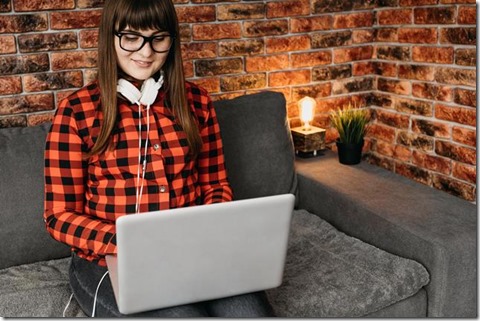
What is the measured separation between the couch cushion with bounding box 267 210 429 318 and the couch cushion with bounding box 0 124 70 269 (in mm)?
807

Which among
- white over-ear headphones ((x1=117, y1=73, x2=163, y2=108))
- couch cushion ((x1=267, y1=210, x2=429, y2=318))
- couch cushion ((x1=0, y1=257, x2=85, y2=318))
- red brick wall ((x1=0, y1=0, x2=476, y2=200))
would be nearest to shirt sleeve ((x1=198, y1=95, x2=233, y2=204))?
white over-ear headphones ((x1=117, y1=73, x2=163, y2=108))

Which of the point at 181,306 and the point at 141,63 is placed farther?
the point at 141,63

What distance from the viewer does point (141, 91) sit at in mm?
1947

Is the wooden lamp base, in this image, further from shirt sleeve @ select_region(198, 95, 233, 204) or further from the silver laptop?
the silver laptop

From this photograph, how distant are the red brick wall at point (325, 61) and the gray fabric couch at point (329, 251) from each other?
32 centimetres

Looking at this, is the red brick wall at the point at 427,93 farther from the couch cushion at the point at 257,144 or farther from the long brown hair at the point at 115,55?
the long brown hair at the point at 115,55

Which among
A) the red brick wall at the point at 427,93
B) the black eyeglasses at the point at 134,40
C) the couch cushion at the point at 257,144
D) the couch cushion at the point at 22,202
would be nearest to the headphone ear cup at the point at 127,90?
the black eyeglasses at the point at 134,40

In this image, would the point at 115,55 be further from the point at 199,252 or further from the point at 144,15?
the point at 199,252

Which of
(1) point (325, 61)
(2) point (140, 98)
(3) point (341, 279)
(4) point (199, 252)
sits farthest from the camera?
(1) point (325, 61)

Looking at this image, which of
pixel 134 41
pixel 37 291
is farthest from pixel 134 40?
pixel 37 291

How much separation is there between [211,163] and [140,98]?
0.35 metres

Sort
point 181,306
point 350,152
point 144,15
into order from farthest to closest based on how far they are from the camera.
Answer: point 350,152 → point 144,15 → point 181,306

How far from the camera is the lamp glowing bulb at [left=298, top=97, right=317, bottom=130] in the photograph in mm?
2928

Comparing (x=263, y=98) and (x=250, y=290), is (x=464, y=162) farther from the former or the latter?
(x=250, y=290)
